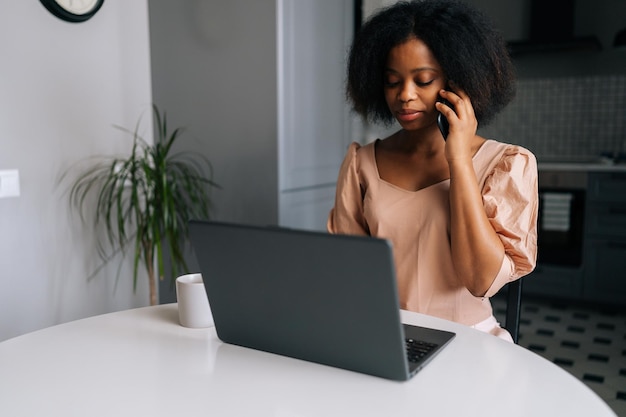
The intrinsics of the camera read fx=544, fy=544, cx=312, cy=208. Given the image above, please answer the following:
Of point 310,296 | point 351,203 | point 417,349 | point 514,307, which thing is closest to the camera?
point 310,296

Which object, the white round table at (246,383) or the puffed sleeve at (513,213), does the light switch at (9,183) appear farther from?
the puffed sleeve at (513,213)

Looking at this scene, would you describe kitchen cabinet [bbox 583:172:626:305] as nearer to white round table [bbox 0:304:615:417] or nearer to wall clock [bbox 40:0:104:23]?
white round table [bbox 0:304:615:417]

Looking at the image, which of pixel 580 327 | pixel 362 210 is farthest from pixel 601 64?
pixel 362 210

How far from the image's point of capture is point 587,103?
155 inches

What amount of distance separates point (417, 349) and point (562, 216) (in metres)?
2.93

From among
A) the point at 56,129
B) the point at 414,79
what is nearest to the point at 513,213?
the point at 414,79

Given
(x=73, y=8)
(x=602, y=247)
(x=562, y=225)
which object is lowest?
(x=602, y=247)

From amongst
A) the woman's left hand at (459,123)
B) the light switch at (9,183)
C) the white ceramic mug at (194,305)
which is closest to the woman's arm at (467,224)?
Result: the woman's left hand at (459,123)

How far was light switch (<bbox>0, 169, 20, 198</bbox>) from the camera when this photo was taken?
196cm

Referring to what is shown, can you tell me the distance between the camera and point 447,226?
1.30 meters

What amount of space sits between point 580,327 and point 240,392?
2.96 meters

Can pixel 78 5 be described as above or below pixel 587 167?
above

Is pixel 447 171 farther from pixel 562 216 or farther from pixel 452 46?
pixel 562 216

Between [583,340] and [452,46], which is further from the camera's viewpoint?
[583,340]
